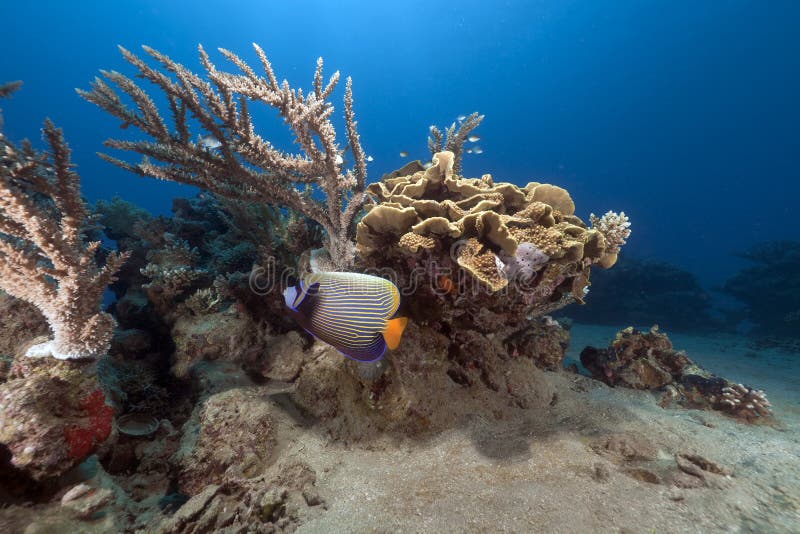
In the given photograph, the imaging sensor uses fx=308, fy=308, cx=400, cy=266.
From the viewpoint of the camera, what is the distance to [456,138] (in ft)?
14.9

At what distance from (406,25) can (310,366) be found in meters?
140

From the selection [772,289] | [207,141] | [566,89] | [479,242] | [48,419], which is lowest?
[48,419]

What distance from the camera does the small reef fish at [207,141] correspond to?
3.40 m

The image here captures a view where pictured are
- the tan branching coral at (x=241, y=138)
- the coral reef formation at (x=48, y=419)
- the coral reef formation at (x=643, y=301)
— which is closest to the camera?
the coral reef formation at (x=48, y=419)

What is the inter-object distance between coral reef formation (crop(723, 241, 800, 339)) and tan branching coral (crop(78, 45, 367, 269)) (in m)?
21.7

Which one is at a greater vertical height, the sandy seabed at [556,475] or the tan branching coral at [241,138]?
the tan branching coral at [241,138]

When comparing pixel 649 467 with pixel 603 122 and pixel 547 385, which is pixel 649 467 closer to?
pixel 547 385

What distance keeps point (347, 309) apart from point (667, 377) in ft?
17.1

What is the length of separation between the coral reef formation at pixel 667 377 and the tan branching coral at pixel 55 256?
626 cm

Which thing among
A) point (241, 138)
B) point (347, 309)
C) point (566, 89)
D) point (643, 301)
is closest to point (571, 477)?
point (347, 309)

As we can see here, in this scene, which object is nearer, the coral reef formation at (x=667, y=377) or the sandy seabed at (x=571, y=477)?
the sandy seabed at (x=571, y=477)

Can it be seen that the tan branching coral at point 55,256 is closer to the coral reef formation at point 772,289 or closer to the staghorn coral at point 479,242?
the staghorn coral at point 479,242

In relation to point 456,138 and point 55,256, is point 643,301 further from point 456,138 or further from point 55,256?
point 55,256

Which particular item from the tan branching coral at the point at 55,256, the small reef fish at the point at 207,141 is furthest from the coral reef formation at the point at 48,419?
the small reef fish at the point at 207,141
